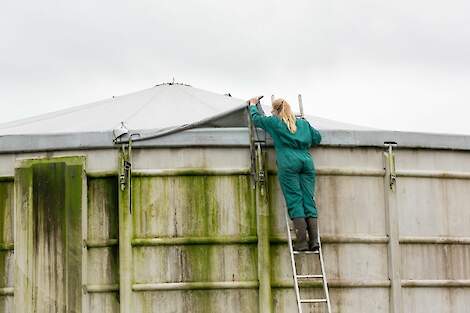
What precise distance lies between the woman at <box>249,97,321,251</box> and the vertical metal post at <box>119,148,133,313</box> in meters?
1.90

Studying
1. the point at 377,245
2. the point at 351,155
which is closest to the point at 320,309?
the point at 377,245

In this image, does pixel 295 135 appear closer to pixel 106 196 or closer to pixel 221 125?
pixel 221 125

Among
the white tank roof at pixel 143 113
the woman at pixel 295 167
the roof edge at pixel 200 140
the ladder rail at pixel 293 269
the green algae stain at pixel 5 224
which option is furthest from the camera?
the white tank roof at pixel 143 113

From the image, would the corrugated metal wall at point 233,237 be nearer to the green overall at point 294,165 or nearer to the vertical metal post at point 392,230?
the vertical metal post at point 392,230

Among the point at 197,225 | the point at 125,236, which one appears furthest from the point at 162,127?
the point at 125,236

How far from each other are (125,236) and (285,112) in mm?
2747

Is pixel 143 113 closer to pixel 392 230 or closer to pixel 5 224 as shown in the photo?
pixel 5 224

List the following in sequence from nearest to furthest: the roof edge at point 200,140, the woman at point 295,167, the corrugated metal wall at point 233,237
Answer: the woman at point 295,167, the corrugated metal wall at point 233,237, the roof edge at point 200,140

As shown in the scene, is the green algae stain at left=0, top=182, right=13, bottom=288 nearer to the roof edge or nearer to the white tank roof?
the roof edge

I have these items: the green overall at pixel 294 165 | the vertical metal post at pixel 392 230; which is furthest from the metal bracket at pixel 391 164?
the green overall at pixel 294 165

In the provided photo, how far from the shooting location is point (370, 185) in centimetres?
1296

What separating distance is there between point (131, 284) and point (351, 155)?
3587 millimetres

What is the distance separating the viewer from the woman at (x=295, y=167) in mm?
12133

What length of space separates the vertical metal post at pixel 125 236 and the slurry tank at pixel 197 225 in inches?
0.6
